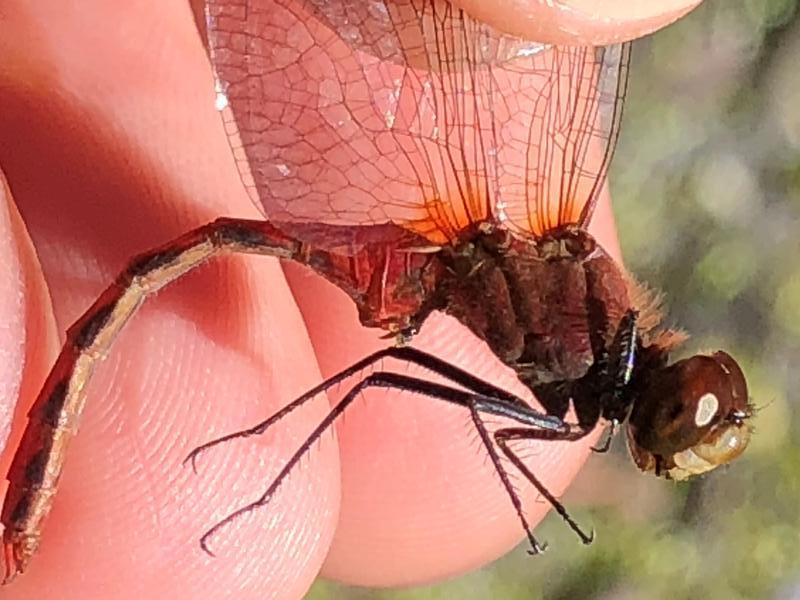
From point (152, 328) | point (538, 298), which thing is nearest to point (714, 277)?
point (538, 298)

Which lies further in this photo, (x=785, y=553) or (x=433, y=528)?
(x=785, y=553)

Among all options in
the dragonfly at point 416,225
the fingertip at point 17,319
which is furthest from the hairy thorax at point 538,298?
the fingertip at point 17,319

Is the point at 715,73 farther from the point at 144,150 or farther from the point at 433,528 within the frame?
the point at 144,150

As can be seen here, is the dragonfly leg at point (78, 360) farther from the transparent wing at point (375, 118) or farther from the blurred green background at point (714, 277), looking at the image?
the blurred green background at point (714, 277)

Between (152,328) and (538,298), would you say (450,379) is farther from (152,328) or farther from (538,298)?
(152,328)

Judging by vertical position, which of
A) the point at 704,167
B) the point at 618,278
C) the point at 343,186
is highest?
the point at 343,186

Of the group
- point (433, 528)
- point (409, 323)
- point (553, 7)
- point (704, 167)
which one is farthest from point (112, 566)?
point (704, 167)

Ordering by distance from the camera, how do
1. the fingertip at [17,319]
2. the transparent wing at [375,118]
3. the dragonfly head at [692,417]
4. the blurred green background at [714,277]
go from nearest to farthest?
the fingertip at [17,319] < the dragonfly head at [692,417] < the transparent wing at [375,118] < the blurred green background at [714,277]
